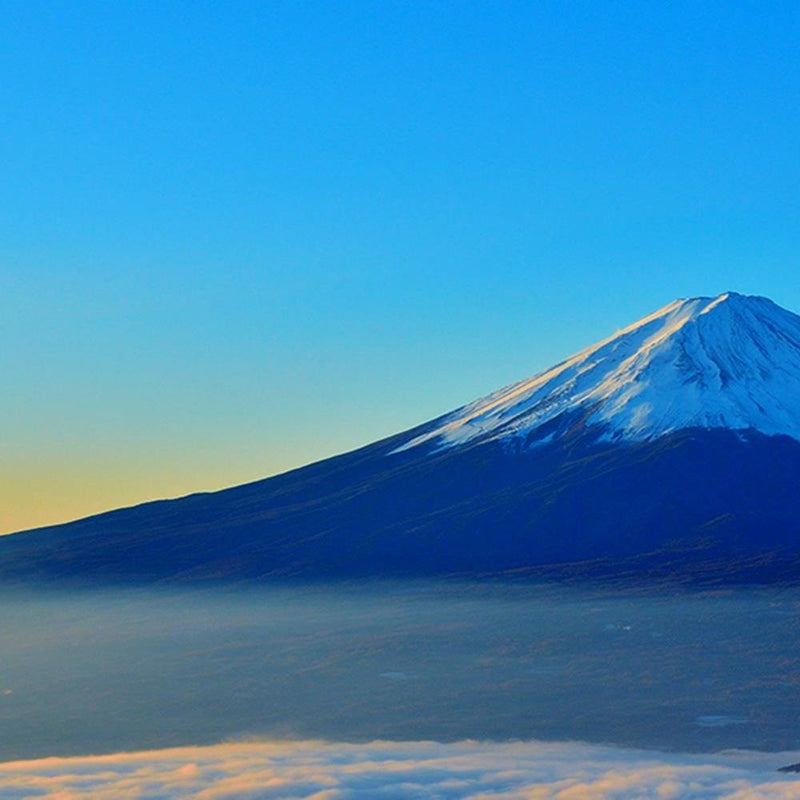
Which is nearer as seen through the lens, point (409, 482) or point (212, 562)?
point (212, 562)

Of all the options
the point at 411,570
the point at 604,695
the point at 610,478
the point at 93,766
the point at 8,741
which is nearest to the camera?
the point at 93,766

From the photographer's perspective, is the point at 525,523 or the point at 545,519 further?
the point at 545,519

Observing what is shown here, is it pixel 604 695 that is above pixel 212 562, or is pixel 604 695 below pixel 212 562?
below

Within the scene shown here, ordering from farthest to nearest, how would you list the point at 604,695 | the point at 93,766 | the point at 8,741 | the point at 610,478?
the point at 610,478 < the point at 604,695 < the point at 8,741 < the point at 93,766

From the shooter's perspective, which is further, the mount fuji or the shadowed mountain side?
the shadowed mountain side

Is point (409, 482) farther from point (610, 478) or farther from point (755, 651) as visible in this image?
point (755, 651)

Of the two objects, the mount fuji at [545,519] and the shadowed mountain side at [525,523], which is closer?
the mount fuji at [545,519]

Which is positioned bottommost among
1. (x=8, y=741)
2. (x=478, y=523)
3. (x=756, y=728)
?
(x=756, y=728)

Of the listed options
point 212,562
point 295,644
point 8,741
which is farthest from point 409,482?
point 8,741
